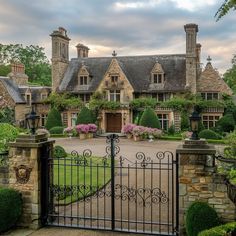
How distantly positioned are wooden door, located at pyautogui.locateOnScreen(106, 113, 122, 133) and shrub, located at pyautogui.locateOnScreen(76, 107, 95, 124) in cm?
241

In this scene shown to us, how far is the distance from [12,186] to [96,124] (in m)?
27.5

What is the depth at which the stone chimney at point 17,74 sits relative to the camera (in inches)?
1711

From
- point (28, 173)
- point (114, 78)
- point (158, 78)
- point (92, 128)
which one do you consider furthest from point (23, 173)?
point (158, 78)

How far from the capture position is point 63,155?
1972cm

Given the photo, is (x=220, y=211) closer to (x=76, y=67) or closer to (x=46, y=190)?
(x=46, y=190)

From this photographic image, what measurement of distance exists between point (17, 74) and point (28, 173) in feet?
125

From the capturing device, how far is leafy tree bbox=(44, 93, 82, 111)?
124 feet

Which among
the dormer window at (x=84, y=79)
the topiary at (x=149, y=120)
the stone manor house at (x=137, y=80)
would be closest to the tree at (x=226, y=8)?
the topiary at (x=149, y=120)

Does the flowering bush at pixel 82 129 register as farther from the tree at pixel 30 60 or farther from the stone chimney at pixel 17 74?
the tree at pixel 30 60

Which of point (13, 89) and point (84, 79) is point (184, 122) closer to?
point (84, 79)

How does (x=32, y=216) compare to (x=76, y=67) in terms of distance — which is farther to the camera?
(x=76, y=67)

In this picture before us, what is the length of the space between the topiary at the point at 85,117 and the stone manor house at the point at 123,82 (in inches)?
64.4

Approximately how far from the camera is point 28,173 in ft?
29.5

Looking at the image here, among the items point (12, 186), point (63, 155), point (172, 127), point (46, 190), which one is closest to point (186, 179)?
point (46, 190)
